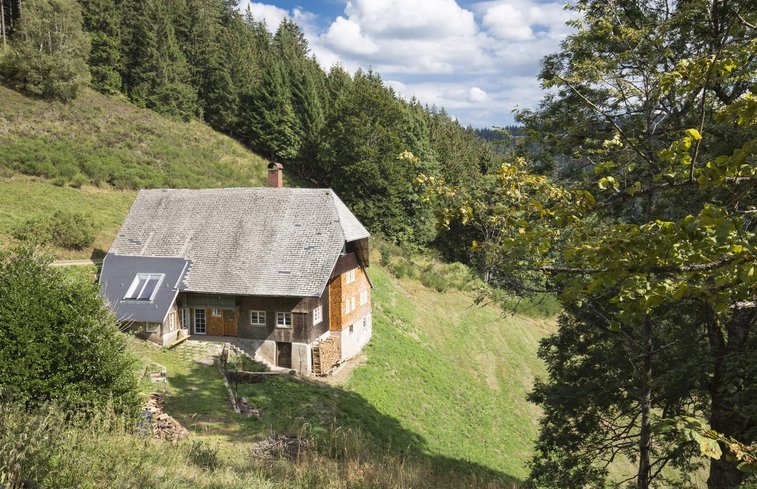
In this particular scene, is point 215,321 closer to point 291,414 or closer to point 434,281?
point 291,414

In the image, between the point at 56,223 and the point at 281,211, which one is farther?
the point at 56,223

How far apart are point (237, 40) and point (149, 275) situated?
2466 inches

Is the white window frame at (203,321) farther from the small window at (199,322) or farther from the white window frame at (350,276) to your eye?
the white window frame at (350,276)

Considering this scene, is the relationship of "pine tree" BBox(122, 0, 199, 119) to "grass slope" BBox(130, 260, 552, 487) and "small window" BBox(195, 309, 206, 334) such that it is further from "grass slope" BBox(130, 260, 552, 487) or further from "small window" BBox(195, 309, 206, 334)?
"small window" BBox(195, 309, 206, 334)

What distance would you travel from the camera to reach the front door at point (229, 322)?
2545cm

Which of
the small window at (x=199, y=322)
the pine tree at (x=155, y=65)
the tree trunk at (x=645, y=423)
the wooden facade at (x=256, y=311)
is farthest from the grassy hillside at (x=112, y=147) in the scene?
the tree trunk at (x=645, y=423)

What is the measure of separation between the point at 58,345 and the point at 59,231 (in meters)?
23.4

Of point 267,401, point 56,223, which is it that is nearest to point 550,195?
point 267,401

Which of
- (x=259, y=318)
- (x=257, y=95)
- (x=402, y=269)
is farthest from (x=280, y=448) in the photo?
(x=257, y=95)

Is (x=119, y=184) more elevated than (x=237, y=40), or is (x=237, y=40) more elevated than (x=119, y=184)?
(x=237, y=40)

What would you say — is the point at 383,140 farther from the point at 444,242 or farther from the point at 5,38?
the point at 5,38

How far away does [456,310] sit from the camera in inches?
1735

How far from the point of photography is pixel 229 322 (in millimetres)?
25562

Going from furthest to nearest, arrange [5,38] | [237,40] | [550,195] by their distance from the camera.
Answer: [237,40]
[5,38]
[550,195]
